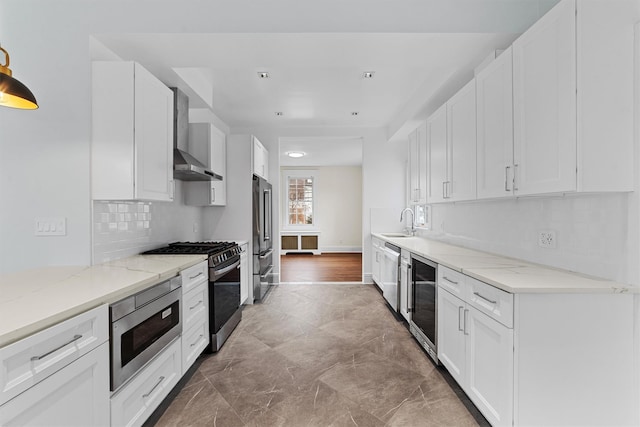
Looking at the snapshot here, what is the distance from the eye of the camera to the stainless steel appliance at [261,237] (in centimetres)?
417

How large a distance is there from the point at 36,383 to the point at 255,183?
3.32m

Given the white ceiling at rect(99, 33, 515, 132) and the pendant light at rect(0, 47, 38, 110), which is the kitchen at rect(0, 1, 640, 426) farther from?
the pendant light at rect(0, 47, 38, 110)

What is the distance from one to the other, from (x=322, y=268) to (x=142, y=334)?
5272mm

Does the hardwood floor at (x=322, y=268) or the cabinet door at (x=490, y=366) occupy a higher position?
the cabinet door at (x=490, y=366)

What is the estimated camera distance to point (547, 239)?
76.8 inches

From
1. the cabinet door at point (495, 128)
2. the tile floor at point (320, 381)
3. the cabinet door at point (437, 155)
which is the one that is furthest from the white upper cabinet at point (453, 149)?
the tile floor at point (320, 381)

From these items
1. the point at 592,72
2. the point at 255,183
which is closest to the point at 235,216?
the point at 255,183

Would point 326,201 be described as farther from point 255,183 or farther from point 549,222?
point 549,222

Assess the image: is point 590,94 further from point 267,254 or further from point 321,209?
point 321,209

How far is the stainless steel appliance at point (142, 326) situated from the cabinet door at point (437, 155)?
2525 mm

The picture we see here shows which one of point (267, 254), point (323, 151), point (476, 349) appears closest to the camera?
point (476, 349)

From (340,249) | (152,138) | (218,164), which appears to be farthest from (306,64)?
(340,249)

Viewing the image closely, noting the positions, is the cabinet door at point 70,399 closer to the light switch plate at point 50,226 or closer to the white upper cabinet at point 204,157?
the light switch plate at point 50,226

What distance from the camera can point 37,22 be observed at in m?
2.02
